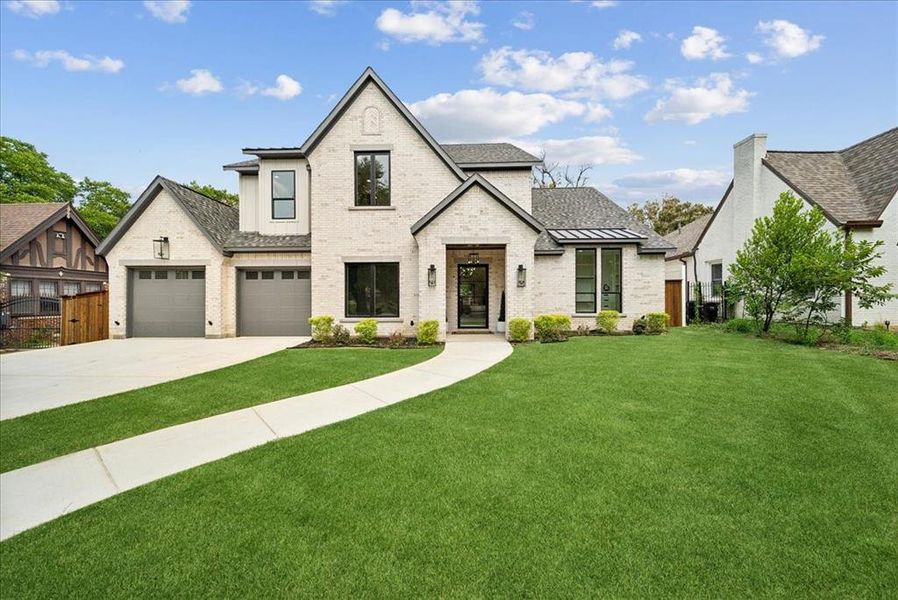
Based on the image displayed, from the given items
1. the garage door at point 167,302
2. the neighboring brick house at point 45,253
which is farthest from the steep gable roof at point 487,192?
the neighboring brick house at point 45,253

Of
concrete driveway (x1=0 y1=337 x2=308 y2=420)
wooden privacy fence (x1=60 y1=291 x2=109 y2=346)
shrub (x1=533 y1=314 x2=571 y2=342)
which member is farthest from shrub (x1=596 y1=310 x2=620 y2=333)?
wooden privacy fence (x1=60 y1=291 x2=109 y2=346)

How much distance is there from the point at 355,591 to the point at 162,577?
4.46 ft

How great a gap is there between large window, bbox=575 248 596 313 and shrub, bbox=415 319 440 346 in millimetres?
6284

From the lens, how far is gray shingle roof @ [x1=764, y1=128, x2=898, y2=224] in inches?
631

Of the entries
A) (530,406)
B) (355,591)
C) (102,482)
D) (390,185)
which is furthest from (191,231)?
A: (355,591)

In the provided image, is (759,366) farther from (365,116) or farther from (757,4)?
(365,116)

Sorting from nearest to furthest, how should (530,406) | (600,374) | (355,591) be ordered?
1. (355,591)
2. (530,406)
3. (600,374)

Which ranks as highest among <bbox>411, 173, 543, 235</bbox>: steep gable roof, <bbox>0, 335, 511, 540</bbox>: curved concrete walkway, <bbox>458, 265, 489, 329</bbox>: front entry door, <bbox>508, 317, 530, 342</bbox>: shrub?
<bbox>411, 173, 543, 235</bbox>: steep gable roof

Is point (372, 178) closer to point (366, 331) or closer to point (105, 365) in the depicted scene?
point (366, 331)

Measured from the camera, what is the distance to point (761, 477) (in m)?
3.87

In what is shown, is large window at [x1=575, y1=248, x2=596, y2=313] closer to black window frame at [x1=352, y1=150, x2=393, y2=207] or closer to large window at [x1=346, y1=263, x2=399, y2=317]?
large window at [x1=346, y1=263, x2=399, y2=317]

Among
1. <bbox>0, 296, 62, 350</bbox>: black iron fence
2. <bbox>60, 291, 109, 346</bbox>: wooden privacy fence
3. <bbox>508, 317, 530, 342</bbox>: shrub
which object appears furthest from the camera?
<bbox>60, 291, 109, 346</bbox>: wooden privacy fence

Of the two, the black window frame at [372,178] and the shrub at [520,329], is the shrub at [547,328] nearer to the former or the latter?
the shrub at [520,329]

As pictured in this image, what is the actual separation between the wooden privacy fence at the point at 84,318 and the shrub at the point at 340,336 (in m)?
9.28
